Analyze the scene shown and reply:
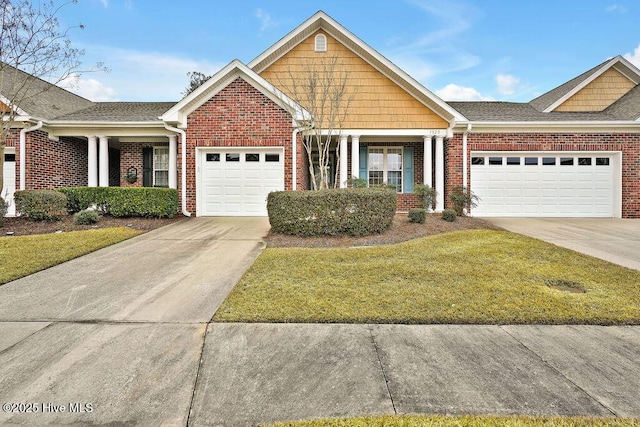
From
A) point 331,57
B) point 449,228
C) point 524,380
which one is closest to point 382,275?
point 524,380

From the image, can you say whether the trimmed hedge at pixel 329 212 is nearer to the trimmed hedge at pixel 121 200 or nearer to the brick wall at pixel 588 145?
the trimmed hedge at pixel 121 200

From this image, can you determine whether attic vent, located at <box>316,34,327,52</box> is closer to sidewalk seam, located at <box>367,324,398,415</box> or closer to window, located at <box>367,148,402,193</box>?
window, located at <box>367,148,402,193</box>

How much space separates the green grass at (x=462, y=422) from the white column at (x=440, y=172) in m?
10.4

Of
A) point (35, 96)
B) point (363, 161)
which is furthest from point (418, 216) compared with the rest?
point (35, 96)

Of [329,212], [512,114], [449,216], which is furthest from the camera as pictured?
[512,114]

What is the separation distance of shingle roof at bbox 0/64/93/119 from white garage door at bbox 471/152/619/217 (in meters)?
15.2

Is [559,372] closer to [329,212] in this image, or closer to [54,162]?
[329,212]

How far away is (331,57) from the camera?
488 inches

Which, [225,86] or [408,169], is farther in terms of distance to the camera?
[408,169]

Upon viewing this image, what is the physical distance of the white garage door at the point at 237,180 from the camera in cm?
1104

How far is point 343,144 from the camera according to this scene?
472 inches

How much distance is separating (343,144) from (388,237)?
542 cm

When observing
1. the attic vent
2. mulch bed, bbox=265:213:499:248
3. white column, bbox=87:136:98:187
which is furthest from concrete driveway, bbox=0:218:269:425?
the attic vent

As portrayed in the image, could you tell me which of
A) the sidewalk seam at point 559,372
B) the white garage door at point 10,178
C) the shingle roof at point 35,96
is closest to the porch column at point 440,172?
the sidewalk seam at point 559,372
